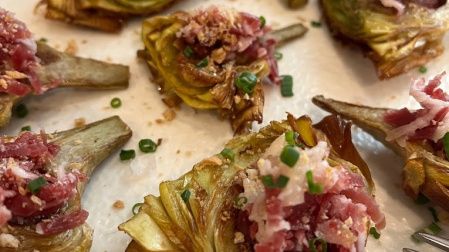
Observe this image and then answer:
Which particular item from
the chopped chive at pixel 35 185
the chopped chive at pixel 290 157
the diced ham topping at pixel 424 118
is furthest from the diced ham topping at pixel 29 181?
the diced ham topping at pixel 424 118

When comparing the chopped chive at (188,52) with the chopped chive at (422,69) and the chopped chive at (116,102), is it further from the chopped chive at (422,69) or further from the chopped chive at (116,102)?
the chopped chive at (422,69)

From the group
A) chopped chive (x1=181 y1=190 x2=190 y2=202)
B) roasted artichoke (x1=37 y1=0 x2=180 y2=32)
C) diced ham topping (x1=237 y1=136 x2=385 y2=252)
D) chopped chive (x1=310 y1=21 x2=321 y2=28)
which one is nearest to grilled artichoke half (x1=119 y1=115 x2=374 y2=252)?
chopped chive (x1=181 y1=190 x2=190 y2=202)

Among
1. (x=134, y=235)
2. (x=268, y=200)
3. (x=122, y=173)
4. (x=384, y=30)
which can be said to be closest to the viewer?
(x=268, y=200)

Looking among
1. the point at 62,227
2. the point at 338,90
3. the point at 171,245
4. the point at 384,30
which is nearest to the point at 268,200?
the point at 171,245

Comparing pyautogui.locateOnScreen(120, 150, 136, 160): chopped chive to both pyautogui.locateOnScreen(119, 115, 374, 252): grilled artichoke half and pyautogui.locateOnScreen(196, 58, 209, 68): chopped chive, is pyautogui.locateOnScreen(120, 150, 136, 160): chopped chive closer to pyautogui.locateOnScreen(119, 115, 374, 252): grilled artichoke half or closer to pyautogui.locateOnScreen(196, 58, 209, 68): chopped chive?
pyautogui.locateOnScreen(119, 115, 374, 252): grilled artichoke half

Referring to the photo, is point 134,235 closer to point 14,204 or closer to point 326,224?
point 14,204

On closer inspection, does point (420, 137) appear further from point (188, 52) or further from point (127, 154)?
point (127, 154)
